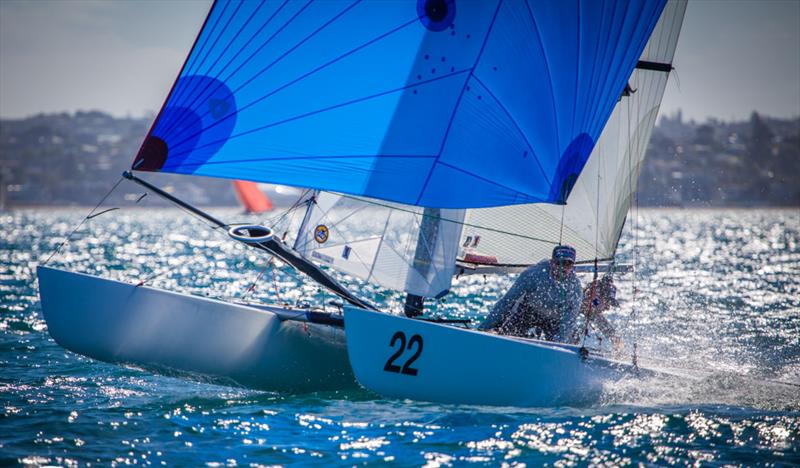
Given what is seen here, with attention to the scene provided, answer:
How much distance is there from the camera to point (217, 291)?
1251 cm

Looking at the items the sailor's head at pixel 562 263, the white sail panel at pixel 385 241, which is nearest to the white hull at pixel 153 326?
the white sail panel at pixel 385 241

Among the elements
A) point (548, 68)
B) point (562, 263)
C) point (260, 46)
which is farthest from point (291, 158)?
point (562, 263)

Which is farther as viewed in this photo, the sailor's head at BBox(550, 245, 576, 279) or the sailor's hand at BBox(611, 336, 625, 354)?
the sailor's hand at BBox(611, 336, 625, 354)

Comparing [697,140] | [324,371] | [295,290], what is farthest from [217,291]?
[697,140]

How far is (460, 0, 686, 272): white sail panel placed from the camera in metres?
7.43

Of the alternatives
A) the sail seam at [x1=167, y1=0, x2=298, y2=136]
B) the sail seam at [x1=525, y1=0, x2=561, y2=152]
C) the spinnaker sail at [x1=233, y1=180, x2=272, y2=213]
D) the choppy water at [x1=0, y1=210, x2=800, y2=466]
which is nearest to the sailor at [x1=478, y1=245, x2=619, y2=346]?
the choppy water at [x1=0, y1=210, x2=800, y2=466]

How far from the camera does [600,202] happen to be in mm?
7801

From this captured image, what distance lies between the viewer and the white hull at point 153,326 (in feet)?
18.2

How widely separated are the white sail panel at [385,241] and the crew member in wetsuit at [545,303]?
1.57 feet

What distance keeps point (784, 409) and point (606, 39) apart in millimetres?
2751

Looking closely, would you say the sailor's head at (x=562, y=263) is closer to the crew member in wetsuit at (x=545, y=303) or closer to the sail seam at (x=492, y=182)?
the crew member in wetsuit at (x=545, y=303)

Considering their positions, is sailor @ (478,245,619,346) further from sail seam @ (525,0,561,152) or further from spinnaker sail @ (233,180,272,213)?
spinnaker sail @ (233,180,272,213)

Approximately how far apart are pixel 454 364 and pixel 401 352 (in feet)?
1.12

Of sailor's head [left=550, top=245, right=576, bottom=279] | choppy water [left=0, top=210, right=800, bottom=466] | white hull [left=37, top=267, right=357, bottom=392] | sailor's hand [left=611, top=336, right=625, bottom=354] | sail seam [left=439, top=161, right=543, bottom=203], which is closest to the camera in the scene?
choppy water [left=0, top=210, right=800, bottom=466]
